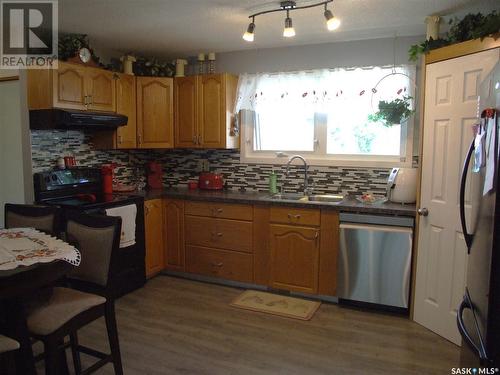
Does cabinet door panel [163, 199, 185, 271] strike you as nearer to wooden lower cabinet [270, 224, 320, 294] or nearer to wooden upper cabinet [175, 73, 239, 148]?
wooden upper cabinet [175, 73, 239, 148]

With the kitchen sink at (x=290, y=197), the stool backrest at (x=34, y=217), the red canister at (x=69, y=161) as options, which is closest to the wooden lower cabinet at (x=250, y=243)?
the kitchen sink at (x=290, y=197)

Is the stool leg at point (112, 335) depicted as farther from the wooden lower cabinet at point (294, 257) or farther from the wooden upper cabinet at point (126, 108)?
the wooden upper cabinet at point (126, 108)

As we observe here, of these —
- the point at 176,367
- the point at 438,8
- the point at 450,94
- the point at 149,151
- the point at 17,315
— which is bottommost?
the point at 176,367

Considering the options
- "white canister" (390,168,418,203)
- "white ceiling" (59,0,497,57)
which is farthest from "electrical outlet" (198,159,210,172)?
"white canister" (390,168,418,203)

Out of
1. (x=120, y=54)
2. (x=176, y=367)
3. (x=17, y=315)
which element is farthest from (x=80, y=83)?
(x=176, y=367)

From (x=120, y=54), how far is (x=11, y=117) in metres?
1.32

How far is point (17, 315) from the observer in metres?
1.83

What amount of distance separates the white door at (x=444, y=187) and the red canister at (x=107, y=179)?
2789mm

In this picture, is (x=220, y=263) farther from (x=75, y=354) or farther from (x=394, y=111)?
(x=394, y=111)

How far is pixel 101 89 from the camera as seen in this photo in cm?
361

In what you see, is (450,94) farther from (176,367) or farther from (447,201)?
(176,367)

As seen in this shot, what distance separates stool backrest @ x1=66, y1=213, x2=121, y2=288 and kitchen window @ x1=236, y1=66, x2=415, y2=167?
218cm

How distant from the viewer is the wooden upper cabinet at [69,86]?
10.5 feet

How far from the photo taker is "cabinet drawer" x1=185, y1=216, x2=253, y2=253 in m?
3.65
